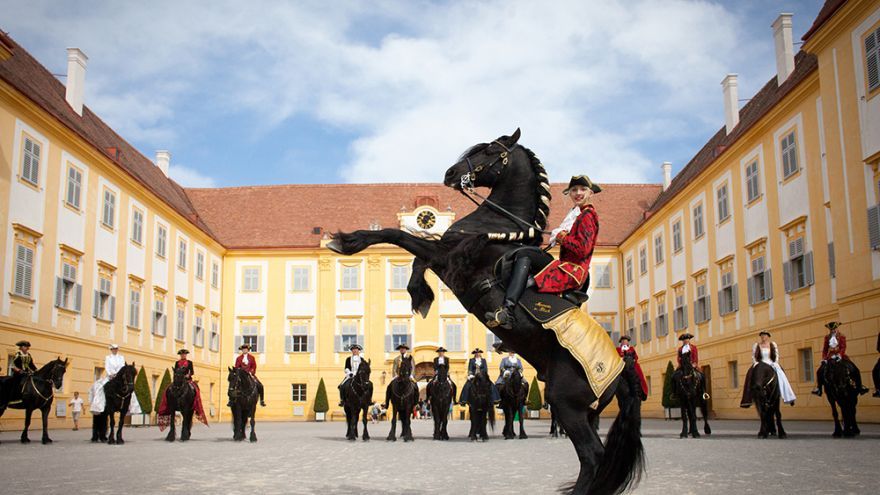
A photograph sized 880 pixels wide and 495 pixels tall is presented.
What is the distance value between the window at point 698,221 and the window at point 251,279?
26.8m

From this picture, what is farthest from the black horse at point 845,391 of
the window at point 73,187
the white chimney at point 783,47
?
the window at point 73,187

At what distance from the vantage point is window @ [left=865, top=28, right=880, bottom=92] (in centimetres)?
2081

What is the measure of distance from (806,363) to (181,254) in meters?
30.8

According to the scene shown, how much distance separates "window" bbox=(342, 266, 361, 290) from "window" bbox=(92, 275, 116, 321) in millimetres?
18407

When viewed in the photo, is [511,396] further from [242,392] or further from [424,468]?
[424,468]

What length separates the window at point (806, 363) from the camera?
2641 cm

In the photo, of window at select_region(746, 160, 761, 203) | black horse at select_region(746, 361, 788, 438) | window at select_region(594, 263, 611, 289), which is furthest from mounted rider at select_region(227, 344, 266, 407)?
window at select_region(594, 263, 611, 289)

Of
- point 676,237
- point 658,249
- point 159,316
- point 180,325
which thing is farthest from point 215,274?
point 676,237

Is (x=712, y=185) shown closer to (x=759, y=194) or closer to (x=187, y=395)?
(x=759, y=194)

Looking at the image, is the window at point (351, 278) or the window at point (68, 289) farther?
the window at point (351, 278)

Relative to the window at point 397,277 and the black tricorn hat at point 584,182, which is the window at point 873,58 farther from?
the window at point 397,277

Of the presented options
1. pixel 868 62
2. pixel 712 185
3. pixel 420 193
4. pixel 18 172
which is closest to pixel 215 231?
pixel 420 193

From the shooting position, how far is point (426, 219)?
5066 cm

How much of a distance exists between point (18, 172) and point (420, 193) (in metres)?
31.0
